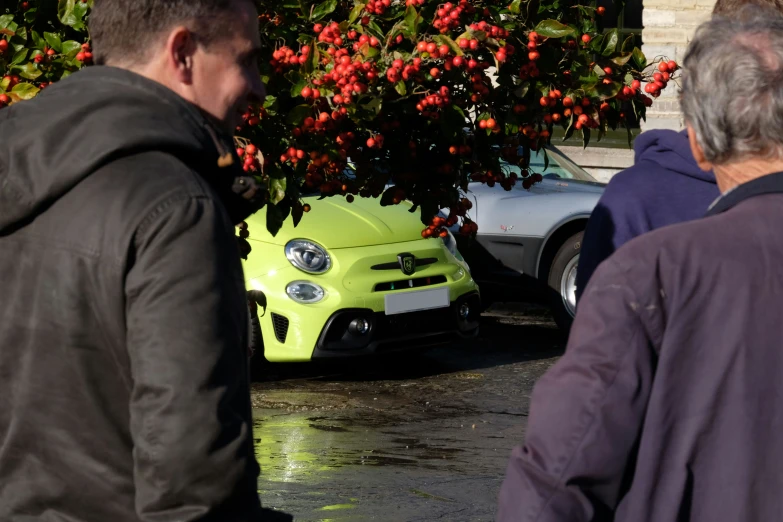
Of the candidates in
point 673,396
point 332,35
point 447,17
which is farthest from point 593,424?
point 332,35

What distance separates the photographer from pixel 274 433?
23.3ft

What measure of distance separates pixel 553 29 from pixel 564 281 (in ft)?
21.1

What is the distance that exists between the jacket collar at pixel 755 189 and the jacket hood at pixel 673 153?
84 centimetres

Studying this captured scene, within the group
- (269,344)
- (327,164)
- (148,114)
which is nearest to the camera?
(148,114)

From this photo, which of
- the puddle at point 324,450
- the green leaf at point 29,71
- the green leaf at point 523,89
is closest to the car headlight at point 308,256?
the puddle at point 324,450

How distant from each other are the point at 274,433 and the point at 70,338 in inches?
208

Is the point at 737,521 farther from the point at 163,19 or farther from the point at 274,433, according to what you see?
the point at 274,433

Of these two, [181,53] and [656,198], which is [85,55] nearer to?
[656,198]

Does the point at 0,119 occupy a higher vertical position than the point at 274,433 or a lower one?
higher

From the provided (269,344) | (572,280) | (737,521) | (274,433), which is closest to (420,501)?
(274,433)

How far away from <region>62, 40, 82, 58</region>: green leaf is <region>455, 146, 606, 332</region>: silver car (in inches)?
253

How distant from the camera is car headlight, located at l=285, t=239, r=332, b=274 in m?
8.23

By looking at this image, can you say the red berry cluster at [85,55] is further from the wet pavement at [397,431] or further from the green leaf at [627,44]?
the wet pavement at [397,431]

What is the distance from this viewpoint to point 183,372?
1.78 m
